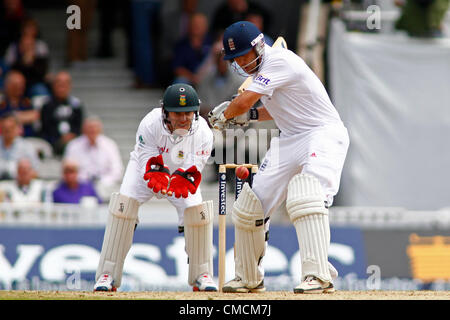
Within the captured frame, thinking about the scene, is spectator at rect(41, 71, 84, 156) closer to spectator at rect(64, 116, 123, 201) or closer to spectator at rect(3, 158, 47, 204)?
spectator at rect(64, 116, 123, 201)

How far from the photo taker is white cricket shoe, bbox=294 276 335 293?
649cm

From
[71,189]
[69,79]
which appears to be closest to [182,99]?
[71,189]

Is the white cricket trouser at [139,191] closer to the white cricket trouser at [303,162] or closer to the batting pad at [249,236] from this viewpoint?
the batting pad at [249,236]

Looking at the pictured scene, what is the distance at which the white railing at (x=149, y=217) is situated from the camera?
10.9 meters

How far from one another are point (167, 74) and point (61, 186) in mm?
3672

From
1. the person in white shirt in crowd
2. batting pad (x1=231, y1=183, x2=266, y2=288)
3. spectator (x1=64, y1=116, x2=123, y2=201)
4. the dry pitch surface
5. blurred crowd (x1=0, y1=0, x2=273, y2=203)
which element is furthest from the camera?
spectator (x1=64, y1=116, x2=123, y2=201)

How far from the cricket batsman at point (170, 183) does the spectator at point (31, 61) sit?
6.06 m

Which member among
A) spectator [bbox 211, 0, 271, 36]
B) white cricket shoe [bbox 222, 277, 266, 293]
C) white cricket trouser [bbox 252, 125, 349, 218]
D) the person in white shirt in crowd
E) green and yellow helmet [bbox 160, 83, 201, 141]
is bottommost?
the person in white shirt in crowd

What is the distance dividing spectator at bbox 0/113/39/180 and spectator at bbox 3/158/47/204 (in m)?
0.66

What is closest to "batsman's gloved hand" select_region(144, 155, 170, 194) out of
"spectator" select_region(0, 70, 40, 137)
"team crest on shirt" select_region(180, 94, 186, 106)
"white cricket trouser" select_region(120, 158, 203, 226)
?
"white cricket trouser" select_region(120, 158, 203, 226)

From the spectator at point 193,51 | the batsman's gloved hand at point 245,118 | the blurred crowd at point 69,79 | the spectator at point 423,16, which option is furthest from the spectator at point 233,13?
the batsman's gloved hand at point 245,118
